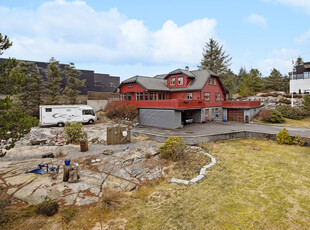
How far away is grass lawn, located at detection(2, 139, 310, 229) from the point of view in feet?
23.4

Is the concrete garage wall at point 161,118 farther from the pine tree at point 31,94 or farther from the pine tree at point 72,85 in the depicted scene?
the pine tree at point 31,94

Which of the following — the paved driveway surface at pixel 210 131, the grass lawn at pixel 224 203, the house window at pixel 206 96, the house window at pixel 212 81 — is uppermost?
the house window at pixel 212 81

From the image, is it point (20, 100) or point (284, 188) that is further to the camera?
point (20, 100)

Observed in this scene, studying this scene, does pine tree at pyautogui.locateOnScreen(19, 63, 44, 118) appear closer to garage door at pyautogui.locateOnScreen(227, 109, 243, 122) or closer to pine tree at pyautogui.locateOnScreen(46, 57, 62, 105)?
pine tree at pyautogui.locateOnScreen(46, 57, 62, 105)

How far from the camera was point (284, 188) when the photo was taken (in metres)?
9.90

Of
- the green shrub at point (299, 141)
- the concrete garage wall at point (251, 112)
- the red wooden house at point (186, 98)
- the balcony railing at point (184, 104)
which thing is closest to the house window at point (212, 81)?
the red wooden house at point (186, 98)

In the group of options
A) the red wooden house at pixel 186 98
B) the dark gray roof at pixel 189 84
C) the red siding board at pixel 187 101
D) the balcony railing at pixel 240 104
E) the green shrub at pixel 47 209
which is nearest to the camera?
the green shrub at pixel 47 209

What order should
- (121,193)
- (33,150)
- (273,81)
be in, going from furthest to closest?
(273,81) < (33,150) < (121,193)

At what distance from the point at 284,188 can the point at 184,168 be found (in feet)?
19.2

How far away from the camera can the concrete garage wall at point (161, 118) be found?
25.0 m

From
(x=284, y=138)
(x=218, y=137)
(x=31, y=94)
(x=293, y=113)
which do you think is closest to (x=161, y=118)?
(x=218, y=137)

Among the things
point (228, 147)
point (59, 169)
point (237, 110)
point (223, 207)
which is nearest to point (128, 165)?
point (59, 169)

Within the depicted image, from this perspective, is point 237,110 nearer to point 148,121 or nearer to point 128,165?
point 148,121

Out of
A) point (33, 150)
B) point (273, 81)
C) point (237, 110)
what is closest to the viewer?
point (33, 150)
